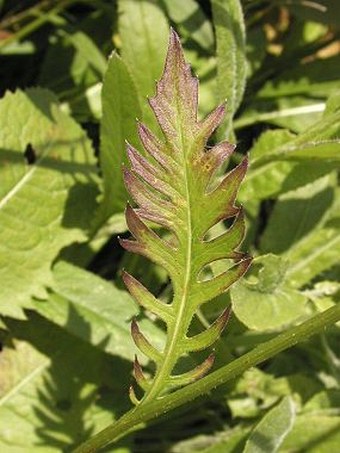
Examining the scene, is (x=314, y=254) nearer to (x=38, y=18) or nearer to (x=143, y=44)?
(x=143, y=44)

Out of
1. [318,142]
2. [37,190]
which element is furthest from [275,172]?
[37,190]

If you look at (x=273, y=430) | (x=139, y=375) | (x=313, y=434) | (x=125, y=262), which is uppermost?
(x=139, y=375)

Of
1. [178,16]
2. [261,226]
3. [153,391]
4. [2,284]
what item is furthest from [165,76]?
[261,226]

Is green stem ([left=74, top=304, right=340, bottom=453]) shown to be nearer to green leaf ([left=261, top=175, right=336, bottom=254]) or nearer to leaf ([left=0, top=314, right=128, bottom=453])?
leaf ([left=0, top=314, right=128, bottom=453])

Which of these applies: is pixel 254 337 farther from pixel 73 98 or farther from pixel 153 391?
pixel 73 98

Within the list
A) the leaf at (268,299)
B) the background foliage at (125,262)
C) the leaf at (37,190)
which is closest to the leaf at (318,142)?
the background foliage at (125,262)

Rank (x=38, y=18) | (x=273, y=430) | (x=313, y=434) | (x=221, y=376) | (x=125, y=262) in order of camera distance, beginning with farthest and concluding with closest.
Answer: (x=38, y=18), (x=125, y=262), (x=313, y=434), (x=273, y=430), (x=221, y=376)

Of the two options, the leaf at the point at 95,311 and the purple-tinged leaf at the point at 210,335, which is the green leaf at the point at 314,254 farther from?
the purple-tinged leaf at the point at 210,335

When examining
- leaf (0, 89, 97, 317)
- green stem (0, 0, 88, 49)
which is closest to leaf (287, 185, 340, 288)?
leaf (0, 89, 97, 317)
